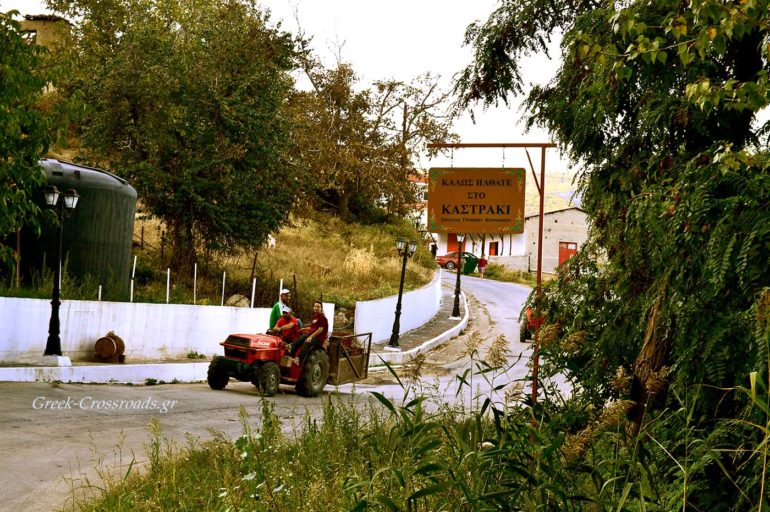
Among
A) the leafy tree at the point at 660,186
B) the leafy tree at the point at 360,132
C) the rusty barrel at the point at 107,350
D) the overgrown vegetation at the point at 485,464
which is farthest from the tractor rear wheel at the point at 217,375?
the leafy tree at the point at 360,132

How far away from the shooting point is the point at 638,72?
25.8 feet

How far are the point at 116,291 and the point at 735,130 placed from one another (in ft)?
63.6

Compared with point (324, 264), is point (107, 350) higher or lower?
lower

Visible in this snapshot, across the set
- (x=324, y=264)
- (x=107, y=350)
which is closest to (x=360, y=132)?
(x=324, y=264)

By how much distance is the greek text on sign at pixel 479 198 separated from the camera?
10094mm

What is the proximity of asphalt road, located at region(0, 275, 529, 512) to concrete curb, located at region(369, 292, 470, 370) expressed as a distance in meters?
5.71

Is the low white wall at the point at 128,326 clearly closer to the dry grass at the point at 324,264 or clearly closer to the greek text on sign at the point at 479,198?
the dry grass at the point at 324,264

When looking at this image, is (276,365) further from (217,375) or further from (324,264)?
(324,264)

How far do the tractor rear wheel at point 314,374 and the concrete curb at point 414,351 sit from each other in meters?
4.68

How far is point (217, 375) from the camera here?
16922 mm

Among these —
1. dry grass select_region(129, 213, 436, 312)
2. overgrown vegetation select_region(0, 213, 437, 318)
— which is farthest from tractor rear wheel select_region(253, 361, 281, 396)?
dry grass select_region(129, 213, 436, 312)

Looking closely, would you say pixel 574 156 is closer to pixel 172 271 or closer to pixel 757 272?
pixel 757 272

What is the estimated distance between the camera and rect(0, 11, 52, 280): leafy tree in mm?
13672

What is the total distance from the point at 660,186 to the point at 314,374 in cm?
1102
